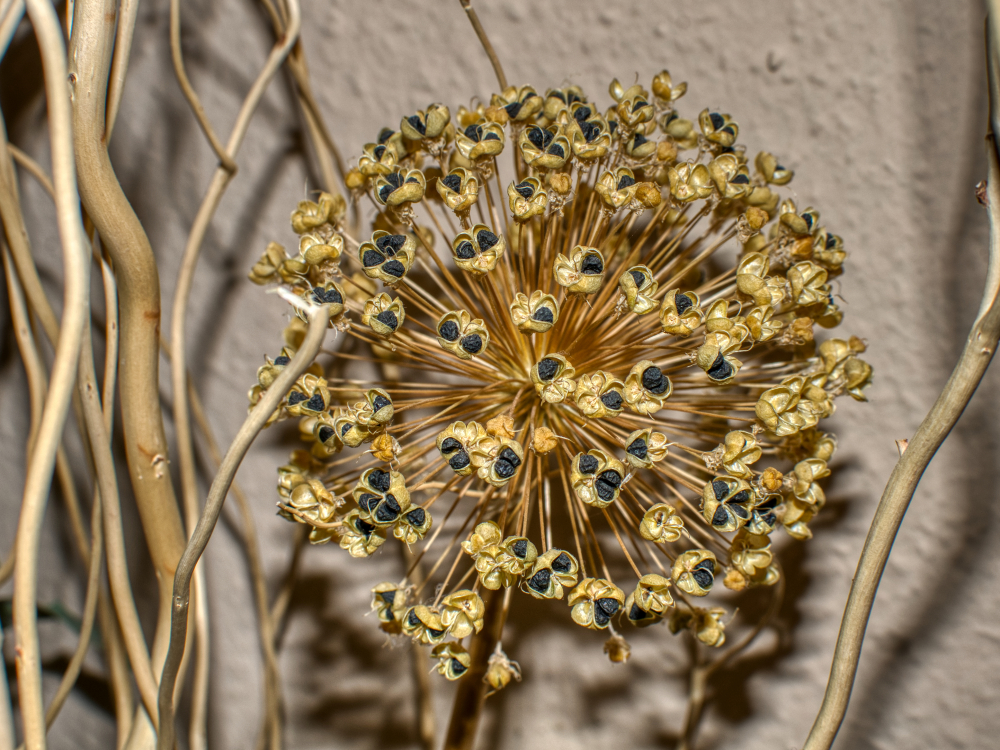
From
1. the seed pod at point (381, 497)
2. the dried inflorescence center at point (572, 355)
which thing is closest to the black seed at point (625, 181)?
the dried inflorescence center at point (572, 355)

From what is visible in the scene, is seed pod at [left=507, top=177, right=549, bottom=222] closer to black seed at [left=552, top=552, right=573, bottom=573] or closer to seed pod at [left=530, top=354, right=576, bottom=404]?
seed pod at [left=530, top=354, right=576, bottom=404]

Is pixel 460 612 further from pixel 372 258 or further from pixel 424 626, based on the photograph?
pixel 372 258

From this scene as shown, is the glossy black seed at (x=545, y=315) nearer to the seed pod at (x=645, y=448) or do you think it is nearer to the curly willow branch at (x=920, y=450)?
the seed pod at (x=645, y=448)

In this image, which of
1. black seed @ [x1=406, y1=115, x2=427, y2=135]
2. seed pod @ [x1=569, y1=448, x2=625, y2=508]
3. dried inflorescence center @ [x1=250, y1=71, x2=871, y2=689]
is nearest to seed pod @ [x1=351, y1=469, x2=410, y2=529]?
dried inflorescence center @ [x1=250, y1=71, x2=871, y2=689]

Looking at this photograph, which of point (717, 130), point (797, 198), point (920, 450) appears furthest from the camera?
point (797, 198)

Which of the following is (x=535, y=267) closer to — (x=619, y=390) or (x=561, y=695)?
(x=619, y=390)

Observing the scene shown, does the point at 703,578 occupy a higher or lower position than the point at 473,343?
lower

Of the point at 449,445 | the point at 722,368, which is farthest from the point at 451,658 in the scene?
the point at 722,368

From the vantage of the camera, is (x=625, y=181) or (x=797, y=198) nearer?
(x=625, y=181)

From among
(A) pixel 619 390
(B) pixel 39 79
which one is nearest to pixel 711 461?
(A) pixel 619 390

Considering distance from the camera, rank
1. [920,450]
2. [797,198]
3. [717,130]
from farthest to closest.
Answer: [797,198] → [717,130] → [920,450]
